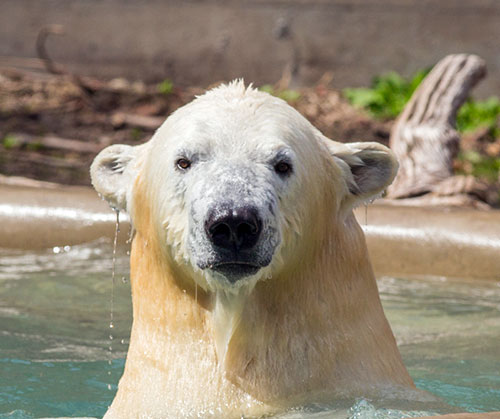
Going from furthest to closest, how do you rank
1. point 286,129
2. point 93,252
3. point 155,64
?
point 155,64 < point 93,252 < point 286,129

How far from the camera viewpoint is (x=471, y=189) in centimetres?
574

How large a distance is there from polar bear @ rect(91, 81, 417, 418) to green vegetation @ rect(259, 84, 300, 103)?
20.3 feet

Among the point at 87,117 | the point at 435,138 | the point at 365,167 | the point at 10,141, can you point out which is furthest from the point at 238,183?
the point at 87,117

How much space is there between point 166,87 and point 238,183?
7.13m

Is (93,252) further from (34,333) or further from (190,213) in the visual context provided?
(190,213)

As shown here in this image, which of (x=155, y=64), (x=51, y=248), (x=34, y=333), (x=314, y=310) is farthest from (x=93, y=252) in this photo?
(x=155, y=64)

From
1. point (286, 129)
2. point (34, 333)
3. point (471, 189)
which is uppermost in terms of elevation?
point (286, 129)

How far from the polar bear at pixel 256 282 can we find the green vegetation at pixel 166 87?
255 inches

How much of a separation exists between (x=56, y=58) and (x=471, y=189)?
5431 millimetres

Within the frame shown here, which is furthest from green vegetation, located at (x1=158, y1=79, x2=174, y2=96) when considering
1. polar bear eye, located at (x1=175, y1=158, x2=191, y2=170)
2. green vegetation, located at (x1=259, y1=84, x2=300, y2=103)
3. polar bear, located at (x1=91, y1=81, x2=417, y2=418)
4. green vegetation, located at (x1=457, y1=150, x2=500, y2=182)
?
polar bear eye, located at (x1=175, y1=158, x2=191, y2=170)

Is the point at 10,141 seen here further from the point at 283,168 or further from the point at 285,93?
the point at 283,168

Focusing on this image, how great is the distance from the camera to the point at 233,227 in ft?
7.05

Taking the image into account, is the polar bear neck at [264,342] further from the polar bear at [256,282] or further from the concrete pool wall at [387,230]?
the concrete pool wall at [387,230]

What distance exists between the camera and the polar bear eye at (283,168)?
7.85 feet
